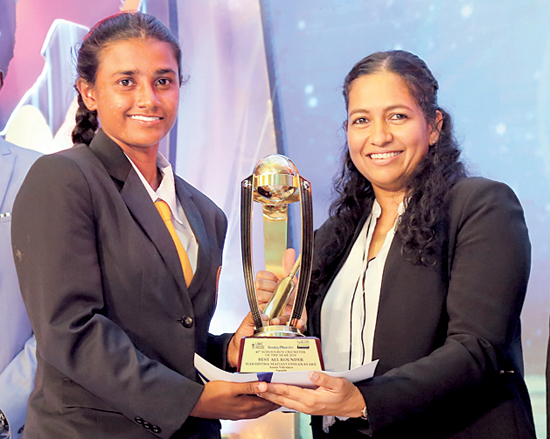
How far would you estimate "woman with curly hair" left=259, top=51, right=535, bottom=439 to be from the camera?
1.41 metres

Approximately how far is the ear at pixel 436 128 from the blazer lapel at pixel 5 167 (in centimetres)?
153

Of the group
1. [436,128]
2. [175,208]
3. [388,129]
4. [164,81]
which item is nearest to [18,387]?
[175,208]

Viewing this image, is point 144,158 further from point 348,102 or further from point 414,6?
point 414,6

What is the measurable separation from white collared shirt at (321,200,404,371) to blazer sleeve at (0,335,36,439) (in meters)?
1.06

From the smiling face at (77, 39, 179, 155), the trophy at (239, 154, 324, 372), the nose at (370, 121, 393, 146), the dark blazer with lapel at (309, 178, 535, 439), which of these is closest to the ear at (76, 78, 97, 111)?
the smiling face at (77, 39, 179, 155)

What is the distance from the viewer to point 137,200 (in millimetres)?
1557

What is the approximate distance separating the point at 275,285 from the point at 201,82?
1672 mm

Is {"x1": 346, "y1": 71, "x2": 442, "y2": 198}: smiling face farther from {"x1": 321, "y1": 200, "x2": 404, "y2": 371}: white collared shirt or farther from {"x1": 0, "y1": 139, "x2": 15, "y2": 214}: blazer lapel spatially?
{"x1": 0, "y1": 139, "x2": 15, "y2": 214}: blazer lapel

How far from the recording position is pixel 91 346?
1371 millimetres

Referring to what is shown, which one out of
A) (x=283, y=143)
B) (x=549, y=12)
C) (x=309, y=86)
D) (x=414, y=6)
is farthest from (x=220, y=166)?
(x=549, y=12)

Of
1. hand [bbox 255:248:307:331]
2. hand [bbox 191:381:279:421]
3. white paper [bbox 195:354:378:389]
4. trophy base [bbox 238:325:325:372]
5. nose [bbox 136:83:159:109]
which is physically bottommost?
hand [bbox 191:381:279:421]

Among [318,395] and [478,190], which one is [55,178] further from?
[478,190]

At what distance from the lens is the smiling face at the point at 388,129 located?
1694 millimetres

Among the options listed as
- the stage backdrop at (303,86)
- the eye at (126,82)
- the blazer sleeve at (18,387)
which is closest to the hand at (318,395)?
the eye at (126,82)
